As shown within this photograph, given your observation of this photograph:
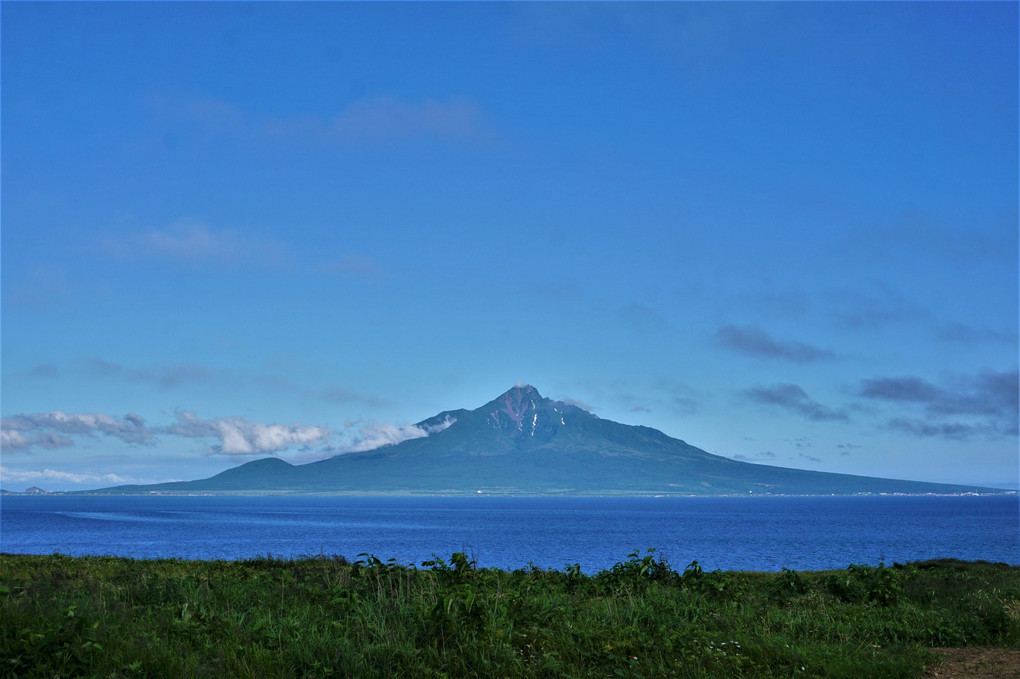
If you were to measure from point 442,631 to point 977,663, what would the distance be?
7.57 metres

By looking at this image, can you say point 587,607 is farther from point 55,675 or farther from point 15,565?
point 15,565

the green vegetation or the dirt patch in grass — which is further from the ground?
the green vegetation

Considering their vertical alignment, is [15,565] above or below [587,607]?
below

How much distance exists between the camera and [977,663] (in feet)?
37.7

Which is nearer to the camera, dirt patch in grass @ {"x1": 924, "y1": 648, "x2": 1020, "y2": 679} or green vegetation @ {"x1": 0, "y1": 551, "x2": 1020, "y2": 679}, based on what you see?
green vegetation @ {"x1": 0, "y1": 551, "x2": 1020, "y2": 679}

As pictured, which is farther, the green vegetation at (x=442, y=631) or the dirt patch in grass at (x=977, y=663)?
the dirt patch in grass at (x=977, y=663)

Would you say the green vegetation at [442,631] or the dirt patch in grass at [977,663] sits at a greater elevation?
the green vegetation at [442,631]

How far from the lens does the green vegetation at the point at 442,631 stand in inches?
365

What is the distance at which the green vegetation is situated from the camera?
927 cm

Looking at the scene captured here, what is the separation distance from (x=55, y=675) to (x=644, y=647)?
6.93 m

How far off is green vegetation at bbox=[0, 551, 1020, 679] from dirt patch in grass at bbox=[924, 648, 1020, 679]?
0.91ft

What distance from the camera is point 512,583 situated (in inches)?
613

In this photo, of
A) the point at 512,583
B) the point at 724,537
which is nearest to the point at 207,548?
the point at 724,537

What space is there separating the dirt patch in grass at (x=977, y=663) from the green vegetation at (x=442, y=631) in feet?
0.91
